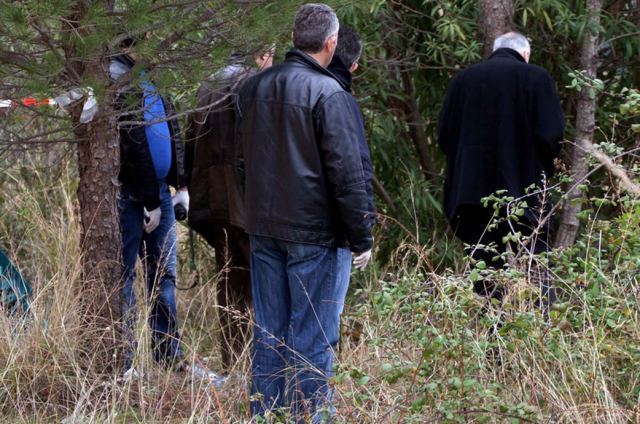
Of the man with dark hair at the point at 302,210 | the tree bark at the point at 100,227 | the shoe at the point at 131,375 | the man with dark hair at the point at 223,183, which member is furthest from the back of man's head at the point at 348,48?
the shoe at the point at 131,375

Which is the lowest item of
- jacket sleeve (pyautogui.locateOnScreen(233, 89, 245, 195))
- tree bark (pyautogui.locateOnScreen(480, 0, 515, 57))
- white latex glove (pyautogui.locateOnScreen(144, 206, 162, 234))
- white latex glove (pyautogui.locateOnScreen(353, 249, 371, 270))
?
white latex glove (pyautogui.locateOnScreen(144, 206, 162, 234))

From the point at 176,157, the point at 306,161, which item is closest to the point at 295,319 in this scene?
the point at 306,161

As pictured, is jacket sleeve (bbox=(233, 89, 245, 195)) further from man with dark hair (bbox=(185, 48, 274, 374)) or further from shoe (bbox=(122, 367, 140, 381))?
shoe (bbox=(122, 367, 140, 381))

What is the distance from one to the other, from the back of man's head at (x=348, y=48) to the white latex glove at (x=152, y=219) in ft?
4.61

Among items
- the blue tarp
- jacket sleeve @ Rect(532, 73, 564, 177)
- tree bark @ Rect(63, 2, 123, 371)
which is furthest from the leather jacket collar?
the blue tarp

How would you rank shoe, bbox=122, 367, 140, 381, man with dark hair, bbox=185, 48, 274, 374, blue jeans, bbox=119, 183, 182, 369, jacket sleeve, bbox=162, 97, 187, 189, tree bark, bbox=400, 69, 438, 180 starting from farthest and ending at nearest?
tree bark, bbox=400, 69, 438, 180 < jacket sleeve, bbox=162, 97, 187, 189 < blue jeans, bbox=119, 183, 182, 369 < man with dark hair, bbox=185, 48, 274, 374 < shoe, bbox=122, 367, 140, 381

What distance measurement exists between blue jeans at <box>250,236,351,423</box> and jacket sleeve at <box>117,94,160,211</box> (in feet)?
3.16

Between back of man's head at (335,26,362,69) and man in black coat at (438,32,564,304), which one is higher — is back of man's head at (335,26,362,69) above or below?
above

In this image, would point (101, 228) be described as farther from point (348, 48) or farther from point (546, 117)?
point (546, 117)

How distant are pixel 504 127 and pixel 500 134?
43 mm

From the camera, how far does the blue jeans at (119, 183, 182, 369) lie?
5480 millimetres

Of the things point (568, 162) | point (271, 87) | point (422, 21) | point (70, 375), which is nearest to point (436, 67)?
point (422, 21)

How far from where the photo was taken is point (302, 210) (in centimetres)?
446

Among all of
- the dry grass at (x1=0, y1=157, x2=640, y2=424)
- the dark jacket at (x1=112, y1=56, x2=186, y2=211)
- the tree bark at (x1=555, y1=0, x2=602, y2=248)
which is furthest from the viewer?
the tree bark at (x1=555, y1=0, x2=602, y2=248)
